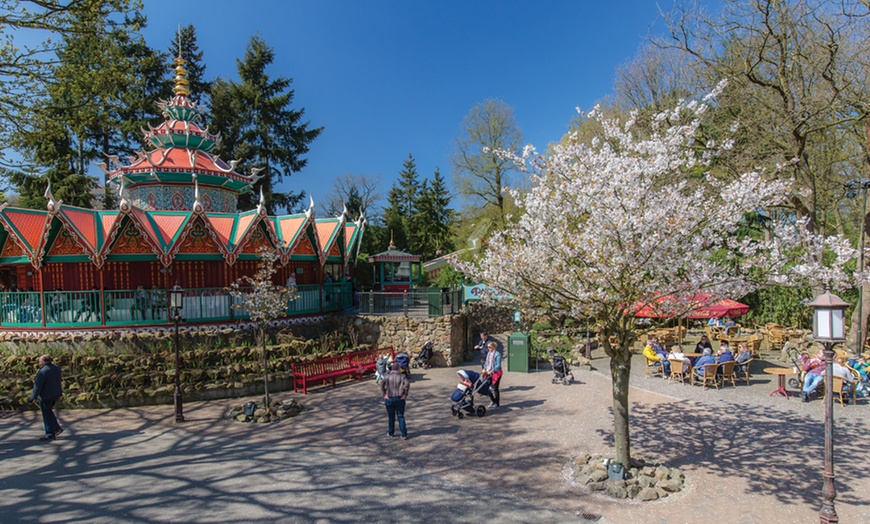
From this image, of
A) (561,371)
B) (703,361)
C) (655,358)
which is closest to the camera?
(703,361)

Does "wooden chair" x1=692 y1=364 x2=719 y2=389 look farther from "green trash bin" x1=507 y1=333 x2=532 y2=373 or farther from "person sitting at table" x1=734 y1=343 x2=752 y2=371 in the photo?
"green trash bin" x1=507 y1=333 x2=532 y2=373

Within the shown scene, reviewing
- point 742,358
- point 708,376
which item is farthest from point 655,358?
point 742,358

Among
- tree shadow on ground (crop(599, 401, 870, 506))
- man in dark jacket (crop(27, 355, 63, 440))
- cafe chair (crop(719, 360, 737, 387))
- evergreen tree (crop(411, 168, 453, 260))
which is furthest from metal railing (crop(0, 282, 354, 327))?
evergreen tree (crop(411, 168, 453, 260))

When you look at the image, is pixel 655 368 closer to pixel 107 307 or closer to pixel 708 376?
pixel 708 376

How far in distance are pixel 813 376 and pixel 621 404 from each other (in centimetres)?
712

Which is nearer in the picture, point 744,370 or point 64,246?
point 744,370

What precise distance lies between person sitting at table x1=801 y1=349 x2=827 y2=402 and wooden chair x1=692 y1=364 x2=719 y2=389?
187cm

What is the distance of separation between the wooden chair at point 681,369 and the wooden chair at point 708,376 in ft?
0.63

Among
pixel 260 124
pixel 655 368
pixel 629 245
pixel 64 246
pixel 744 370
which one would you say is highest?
pixel 260 124

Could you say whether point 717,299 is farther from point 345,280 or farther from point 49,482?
point 345,280

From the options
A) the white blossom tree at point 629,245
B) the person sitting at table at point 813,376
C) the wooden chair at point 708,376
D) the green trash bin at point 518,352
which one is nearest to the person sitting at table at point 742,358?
the wooden chair at point 708,376

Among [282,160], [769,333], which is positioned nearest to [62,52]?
[769,333]

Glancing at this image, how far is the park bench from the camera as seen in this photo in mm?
13344

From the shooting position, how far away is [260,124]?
119ft
